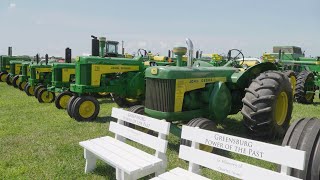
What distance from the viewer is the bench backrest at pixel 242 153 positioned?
8.13ft

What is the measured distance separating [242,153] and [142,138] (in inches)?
55.0

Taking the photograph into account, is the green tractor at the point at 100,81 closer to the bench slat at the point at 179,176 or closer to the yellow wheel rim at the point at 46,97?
the yellow wheel rim at the point at 46,97

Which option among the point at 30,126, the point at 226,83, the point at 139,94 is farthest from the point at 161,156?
the point at 139,94

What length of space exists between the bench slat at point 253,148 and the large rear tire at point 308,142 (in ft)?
0.94

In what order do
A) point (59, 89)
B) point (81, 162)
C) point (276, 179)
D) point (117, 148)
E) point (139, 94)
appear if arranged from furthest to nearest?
1. point (59, 89)
2. point (139, 94)
3. point (81, 162)
4. point (117, 148)
5. point (276, 179)

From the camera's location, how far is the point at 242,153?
110 inches

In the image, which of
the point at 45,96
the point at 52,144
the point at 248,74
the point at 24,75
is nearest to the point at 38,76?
the point at 45,96

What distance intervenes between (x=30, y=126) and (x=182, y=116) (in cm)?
372

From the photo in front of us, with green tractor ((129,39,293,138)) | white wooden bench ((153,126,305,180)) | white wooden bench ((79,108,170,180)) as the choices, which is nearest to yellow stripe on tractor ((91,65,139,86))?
green tractor ((129,39,293,138))

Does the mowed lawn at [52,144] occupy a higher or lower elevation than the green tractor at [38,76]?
lower

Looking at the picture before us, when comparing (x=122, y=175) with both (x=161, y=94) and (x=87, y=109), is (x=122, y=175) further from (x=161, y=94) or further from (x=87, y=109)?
(x=87, y=109)

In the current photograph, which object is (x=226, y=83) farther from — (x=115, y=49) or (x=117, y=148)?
(x=115, y=49)

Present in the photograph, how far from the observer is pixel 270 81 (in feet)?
17.9

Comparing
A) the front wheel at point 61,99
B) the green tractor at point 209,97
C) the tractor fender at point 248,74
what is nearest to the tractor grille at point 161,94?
the green tractor at point 209,97
